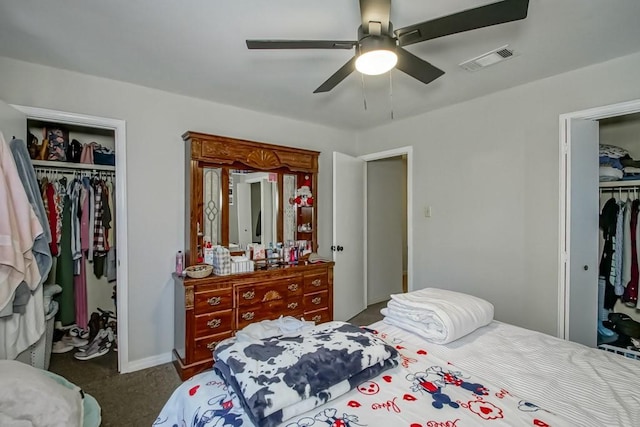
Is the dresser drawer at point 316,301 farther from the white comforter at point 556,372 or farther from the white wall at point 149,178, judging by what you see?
the white comforter at point 556,372

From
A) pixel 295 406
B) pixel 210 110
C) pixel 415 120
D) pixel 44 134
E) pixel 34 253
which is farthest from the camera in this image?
pixel 415 120

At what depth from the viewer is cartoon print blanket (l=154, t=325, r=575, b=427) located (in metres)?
0.97

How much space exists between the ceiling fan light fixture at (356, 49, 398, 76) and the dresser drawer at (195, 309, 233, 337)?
2203 mm

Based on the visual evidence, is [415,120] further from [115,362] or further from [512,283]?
[115,362]

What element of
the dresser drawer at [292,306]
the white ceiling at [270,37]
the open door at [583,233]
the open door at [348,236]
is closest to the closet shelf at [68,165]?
the white ceiling at [270,37]

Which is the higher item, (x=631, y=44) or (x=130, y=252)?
(x=631, y=44)

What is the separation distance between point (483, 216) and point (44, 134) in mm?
4161

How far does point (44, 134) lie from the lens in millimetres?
2771

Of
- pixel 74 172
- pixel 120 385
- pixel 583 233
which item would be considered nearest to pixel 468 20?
pixel 583 233

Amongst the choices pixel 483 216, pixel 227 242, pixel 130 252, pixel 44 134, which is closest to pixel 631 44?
pixel 483 216

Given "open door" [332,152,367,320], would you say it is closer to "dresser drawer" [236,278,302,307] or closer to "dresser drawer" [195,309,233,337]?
"dresser drawer" [236,278,302,307]

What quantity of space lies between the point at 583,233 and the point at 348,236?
2.21 m

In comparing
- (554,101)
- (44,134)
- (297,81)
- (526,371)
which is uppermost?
(297,81)

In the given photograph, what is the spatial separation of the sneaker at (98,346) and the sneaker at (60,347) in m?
0.18
